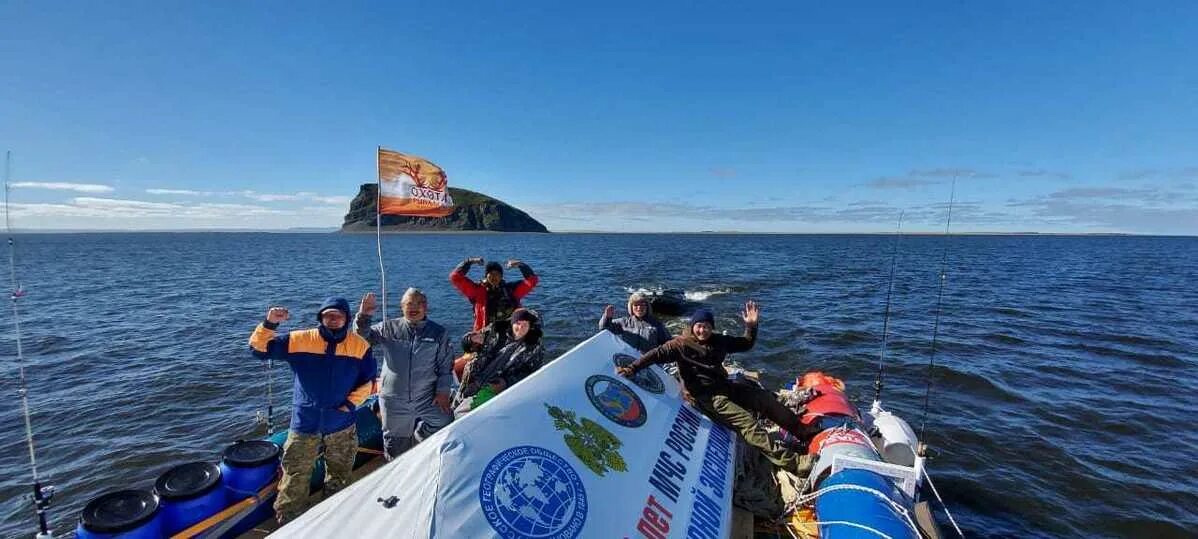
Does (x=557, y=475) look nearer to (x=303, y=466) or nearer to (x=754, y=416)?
(x=303, y=466)

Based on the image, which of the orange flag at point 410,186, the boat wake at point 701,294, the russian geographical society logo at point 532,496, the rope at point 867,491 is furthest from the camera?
the boat wake at point 701,294

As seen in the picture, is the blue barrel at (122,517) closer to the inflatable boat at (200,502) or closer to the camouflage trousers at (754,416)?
the inflatable boat at (200,502)

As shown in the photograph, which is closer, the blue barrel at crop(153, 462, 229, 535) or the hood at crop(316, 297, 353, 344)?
the blue barrel at crop(153, 462, 229, 535)

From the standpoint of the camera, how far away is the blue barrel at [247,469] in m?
4.86

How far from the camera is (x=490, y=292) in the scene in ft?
29.3

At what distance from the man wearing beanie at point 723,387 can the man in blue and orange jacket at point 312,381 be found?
3479 mm

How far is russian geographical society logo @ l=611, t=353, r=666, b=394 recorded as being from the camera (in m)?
5.96

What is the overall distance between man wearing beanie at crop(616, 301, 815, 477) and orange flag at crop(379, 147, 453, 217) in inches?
180

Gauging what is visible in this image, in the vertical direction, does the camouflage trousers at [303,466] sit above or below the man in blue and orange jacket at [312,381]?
below

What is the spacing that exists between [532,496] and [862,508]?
10.1 feet

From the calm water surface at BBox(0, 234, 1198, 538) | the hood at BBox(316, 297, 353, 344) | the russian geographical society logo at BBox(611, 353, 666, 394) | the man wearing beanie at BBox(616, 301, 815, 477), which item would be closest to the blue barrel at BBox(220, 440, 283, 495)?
the hood at BBox(316, 297, 353, 344)

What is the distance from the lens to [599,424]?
4.54 metres

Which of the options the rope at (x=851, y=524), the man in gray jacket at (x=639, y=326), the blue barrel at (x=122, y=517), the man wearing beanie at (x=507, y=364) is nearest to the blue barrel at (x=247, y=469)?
the blue barrel at (x=122, y=517)

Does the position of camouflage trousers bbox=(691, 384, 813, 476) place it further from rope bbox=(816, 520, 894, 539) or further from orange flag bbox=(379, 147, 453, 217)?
orange flag bbox=(379, 147, 453, 217)
